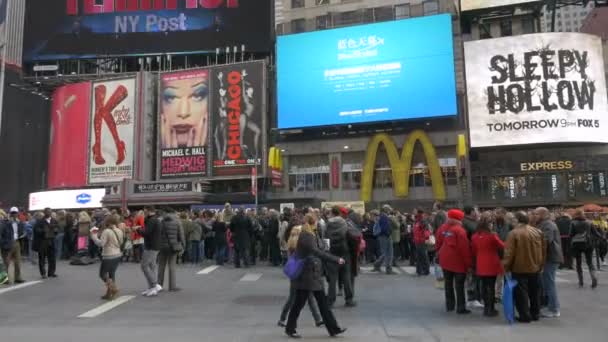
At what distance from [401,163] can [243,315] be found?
34.1 meters

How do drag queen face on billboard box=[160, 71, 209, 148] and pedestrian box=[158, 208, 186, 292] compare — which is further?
drag queen face on billboard box=[160, 71, 209, 148]

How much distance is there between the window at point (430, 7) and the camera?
4453 cm

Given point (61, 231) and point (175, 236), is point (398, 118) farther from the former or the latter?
point (175, 236)

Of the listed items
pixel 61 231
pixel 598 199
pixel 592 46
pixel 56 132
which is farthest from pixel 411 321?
pixel 56 132

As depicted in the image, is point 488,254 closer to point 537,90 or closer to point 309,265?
point 309,265

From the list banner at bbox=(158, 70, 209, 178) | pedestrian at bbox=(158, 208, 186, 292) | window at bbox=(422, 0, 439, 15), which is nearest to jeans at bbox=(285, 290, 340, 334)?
pedestrian at bbox=(158, 208, 186, 292)

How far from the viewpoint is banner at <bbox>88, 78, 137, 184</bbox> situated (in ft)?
158

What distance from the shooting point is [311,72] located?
143ft

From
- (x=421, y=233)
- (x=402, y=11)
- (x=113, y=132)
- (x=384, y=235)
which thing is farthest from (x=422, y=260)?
(x=113, y=132)

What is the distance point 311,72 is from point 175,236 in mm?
33709

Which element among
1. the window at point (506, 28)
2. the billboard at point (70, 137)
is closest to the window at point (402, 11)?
the window at point (506, 28)

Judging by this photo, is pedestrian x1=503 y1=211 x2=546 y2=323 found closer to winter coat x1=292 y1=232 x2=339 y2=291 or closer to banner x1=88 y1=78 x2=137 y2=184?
winter coat x1=292 y1=232 x2=339 y2=291

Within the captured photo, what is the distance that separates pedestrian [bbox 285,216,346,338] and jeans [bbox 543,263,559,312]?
3826mm

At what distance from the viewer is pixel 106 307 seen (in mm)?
9820
